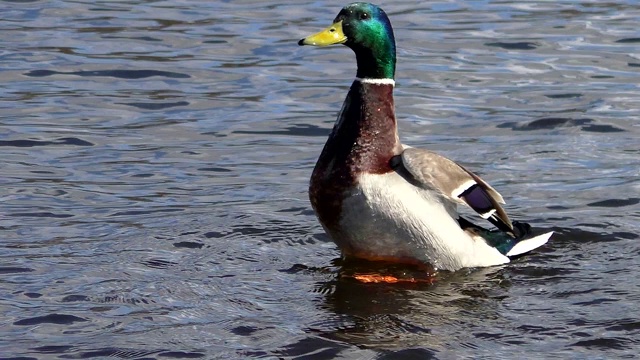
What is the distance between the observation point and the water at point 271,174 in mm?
6578

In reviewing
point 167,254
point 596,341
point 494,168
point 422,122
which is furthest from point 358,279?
point 422,122

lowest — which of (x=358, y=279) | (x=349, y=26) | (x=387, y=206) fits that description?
(x=358, y=279)

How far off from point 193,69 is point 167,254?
511 cm

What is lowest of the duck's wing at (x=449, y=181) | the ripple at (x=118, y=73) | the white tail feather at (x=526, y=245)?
the white tail feather at (x=526, y=245)

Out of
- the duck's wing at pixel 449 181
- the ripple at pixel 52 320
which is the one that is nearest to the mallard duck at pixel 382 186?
the duck's wing at pixel 449 181

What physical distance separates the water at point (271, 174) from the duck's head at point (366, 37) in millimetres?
1132

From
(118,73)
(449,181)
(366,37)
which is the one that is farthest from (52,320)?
(118,73)

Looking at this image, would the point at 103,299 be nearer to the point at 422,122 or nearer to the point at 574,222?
the point at 574,222

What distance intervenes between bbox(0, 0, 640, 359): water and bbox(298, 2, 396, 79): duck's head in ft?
3.71

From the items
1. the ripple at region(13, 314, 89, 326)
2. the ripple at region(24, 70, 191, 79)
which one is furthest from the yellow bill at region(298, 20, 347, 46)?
the ripple at region(24, 70, 191, 79)

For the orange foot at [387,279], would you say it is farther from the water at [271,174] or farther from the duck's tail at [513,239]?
the duck's tail at [513,239]

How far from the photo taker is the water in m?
6.58

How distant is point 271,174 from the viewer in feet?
31.7

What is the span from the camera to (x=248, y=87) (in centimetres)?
1203
